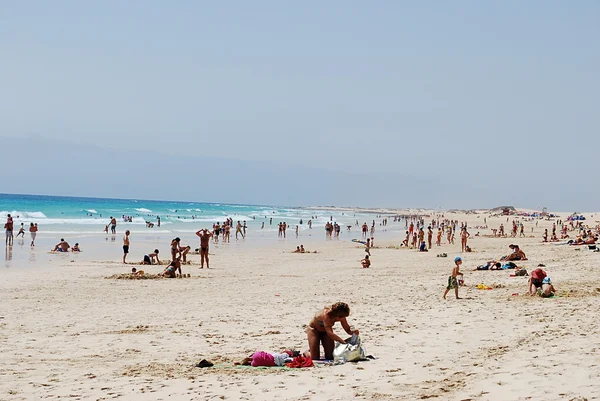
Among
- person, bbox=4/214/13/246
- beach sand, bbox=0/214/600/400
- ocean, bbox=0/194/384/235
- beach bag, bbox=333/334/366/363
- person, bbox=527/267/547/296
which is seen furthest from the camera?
ocean, bbox=0/194/384/235

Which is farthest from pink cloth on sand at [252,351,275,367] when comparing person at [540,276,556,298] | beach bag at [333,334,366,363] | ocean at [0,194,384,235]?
ocean at [0,194,384,235]

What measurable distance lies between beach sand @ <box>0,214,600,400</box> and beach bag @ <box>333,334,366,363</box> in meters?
0.18

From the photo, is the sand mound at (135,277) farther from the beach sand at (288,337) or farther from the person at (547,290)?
the person at (547,290)

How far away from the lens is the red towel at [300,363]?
328 inches

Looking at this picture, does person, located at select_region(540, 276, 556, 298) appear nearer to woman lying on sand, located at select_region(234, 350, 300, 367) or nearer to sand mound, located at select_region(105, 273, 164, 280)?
woman lying on sand, located at select_region(234, 350, 300, 367)

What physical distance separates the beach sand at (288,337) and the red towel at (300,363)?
205mm

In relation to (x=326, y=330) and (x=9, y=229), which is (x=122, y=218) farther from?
(x=326, y=330)

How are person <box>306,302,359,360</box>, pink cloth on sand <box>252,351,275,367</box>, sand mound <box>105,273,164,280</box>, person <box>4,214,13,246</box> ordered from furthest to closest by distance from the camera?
1. person <box>4,214,13,246</box>
2. sand mound <box>105,273,164,280</box>
3. person <box>306,302,359,360</box>
4. pink cloth on sand <box>252,351,275,367</box>

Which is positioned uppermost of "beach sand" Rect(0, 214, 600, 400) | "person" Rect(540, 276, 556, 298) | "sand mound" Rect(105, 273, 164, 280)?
"person" Rect(540, 276, 556, 298)

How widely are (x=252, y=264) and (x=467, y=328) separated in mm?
16264

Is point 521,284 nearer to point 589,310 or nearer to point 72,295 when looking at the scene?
point 589,310

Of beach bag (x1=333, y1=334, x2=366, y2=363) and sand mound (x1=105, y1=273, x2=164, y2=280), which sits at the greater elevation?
beach bag (x1=333, y1=334, x2=366, y2=363)

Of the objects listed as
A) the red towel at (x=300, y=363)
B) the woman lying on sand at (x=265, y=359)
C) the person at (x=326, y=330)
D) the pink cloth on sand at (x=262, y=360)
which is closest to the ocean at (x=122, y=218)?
the person at (x=326, y=330)

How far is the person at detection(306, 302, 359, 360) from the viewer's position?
29.2 ft
